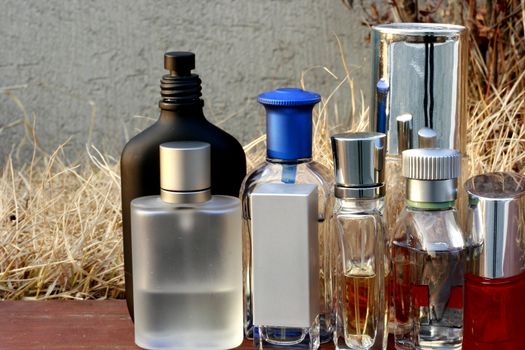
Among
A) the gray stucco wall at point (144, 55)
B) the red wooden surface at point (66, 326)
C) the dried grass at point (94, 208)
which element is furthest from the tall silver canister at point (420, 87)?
the gray stucco wall at point (144, 55)

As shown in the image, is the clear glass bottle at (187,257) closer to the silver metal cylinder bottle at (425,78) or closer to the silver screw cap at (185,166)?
the silver screw cap at (185,166)

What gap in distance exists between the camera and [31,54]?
8.13 feet

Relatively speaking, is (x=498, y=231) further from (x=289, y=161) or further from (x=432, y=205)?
(x=289, y=161)

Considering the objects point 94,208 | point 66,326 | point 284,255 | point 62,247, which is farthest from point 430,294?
point 94,208

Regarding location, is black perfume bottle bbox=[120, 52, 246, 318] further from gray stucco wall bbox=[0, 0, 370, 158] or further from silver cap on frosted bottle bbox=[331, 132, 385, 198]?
gray stucco wall bbox=[0, 0, 370, 158]

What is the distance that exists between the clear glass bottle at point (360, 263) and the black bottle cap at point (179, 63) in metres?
0.18

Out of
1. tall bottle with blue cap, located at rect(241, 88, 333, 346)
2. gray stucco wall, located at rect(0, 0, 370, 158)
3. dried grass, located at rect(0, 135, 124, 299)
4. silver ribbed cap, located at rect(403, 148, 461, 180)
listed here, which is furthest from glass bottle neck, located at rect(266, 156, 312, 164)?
gray stucco wall, located at rect(0, 0, 370, 158)

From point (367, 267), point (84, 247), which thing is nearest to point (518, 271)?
point (367, 267)

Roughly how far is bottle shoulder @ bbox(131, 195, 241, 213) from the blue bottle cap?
0.20 ft

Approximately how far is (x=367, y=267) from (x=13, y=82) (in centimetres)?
168

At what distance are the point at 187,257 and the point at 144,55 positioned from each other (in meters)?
1.51

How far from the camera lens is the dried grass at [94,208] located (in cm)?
147

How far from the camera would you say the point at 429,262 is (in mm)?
958

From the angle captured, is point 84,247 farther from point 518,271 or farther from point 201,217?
point 518,271
